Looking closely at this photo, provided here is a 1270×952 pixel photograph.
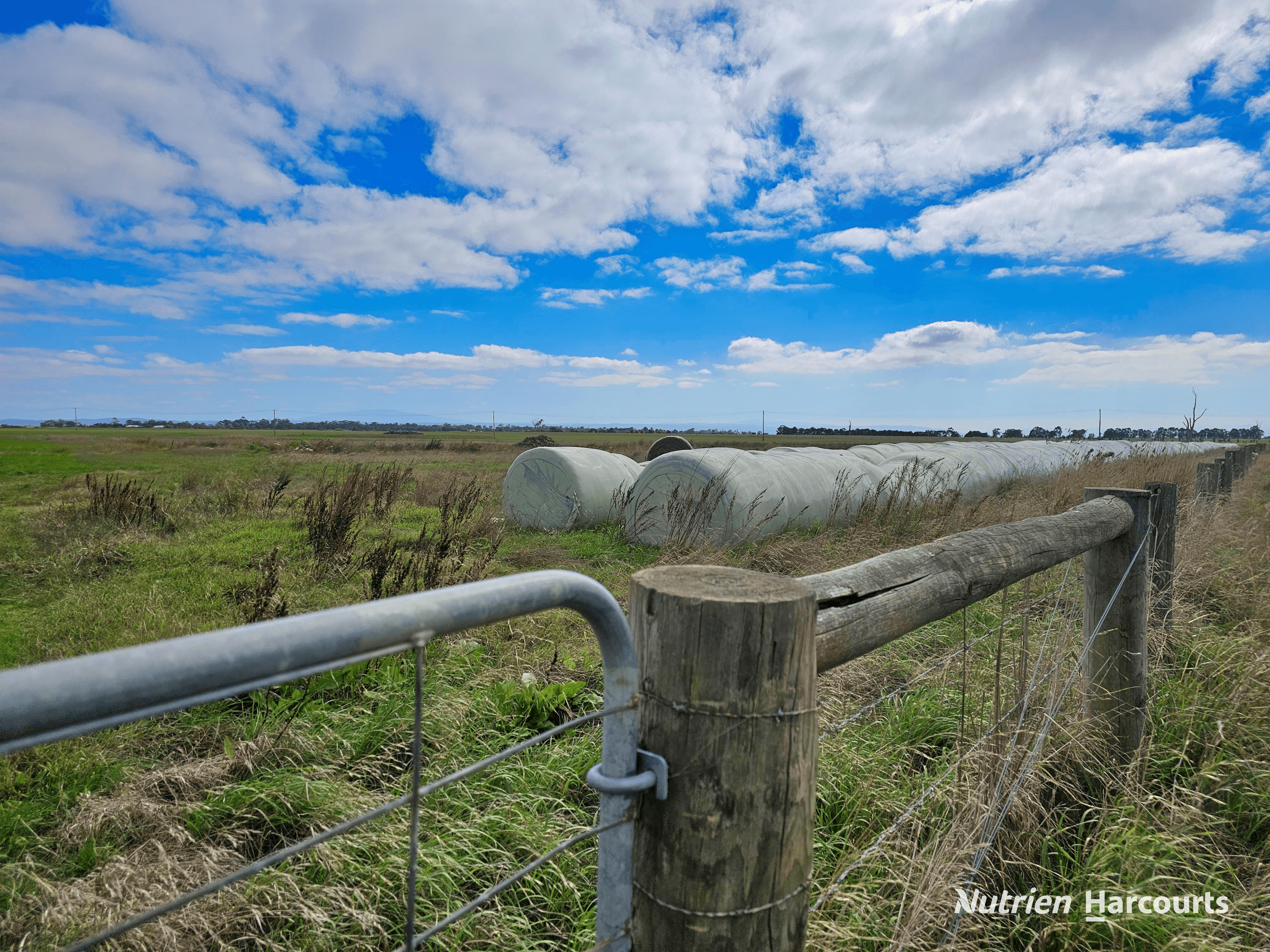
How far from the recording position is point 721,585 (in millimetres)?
1299

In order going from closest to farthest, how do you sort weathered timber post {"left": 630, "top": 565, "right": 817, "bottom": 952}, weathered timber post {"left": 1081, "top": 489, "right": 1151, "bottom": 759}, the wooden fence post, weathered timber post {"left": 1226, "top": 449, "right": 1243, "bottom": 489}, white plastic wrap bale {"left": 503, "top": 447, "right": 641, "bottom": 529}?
weathered timber post {"left": 630, "top": 565, "right": 817, "bottom": 952} → weathered timber post {"left": 1081, "top": 489, "right": 1151, "bottom": 759} → the wooden fence post → weathered timber post {"left": 1226, "top": 449, "right": 1243, "bottom": 489} → white plastic wrap bale {"left": 503, "top": 447, "right": 641, "bottom": 529}

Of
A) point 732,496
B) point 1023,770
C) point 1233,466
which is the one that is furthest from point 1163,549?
point 1233,466

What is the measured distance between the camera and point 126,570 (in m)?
8.02

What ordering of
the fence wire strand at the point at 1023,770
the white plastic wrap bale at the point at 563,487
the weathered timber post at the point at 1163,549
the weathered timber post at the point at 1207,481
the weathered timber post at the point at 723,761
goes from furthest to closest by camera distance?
1. the white plastic wrap bale at the point at 563,487
2. the weathered timber post at the point at 1207,481
3. the weathered timber post at the point at 1163,549
4. the fence wire strand at the point at 1023,770
5. the weathered timber post at the point at 723,761

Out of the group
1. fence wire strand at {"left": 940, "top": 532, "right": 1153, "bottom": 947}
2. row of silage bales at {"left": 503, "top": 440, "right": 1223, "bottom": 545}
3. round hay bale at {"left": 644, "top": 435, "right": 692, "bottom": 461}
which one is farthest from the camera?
round hay bale at {"left": 644, "top": 435, "right": 692, "bottom": 461}

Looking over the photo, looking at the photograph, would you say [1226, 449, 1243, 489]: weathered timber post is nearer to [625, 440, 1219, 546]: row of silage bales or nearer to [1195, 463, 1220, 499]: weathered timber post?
[1195, 463, 1220, 499]: weathered timber post

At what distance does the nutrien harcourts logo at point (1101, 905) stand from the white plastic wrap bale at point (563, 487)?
9297 mm

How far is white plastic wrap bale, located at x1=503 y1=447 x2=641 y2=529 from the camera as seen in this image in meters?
11.6

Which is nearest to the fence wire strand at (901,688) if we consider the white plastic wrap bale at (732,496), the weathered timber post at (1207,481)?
the white plastic wrap bale at (732,496)

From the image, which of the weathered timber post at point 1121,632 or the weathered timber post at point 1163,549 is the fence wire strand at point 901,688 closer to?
the weathered timber post at point 1121,632

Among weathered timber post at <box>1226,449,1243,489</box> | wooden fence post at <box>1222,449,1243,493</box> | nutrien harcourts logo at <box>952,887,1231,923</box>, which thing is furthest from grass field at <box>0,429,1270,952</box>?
weathered timber post at <box>1226,449,1243,489</box>

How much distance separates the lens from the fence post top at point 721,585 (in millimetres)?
1225

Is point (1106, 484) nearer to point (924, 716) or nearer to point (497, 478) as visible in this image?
point (924, 716)

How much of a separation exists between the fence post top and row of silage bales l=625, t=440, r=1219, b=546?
7.32 metres
